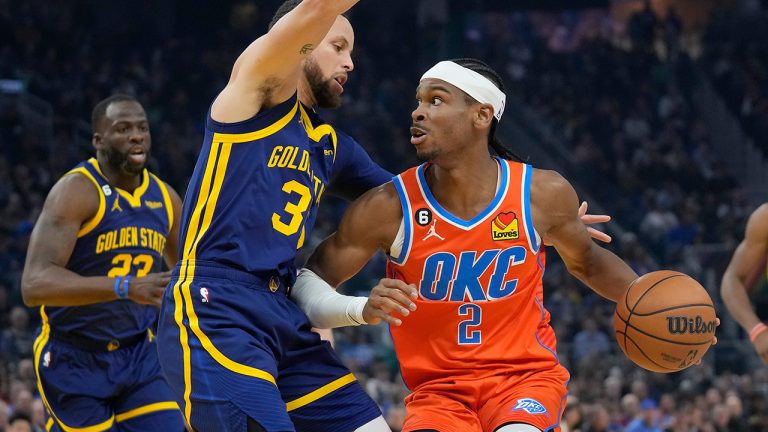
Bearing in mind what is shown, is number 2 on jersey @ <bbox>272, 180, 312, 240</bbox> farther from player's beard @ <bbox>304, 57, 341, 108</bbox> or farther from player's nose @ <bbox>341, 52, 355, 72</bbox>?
player's nose @ <bbox>341, 52, 355, 72</bbox>

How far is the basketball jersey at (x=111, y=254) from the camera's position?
5.57 meters

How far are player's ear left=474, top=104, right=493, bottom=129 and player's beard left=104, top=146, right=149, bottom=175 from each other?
2.00 m

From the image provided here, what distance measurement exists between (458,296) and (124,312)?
6.74 ft

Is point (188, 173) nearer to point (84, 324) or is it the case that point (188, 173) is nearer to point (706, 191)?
point (706, 191)

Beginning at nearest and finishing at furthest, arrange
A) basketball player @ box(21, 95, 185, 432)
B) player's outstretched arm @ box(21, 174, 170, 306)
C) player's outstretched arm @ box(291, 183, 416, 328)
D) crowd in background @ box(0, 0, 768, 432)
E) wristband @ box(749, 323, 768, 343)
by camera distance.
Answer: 1. player's outstretched arm @ box(291, 183, 416, 328)
2. player's outstretched arm @ box(21, 174, 170, 306)
3. basketball player @ box(21, 95, 185, 432)
4. wristband @ box(749, 323, 768, 343)
5. crowd in background @ box(0, 0, 768, 432)

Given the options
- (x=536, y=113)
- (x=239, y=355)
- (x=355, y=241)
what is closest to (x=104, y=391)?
(x=355, y=241)

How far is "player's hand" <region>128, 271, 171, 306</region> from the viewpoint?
4.89m

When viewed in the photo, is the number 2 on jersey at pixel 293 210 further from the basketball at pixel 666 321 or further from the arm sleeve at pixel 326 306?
the basketball at pixel 666 321

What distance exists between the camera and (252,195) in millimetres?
3922

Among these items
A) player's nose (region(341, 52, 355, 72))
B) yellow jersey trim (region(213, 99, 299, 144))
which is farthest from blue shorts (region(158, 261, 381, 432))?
player's nose (region(341, 52, 355, 72))

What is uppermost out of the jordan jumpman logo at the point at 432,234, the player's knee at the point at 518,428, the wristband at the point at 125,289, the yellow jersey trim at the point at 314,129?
the yellow jersey trim at the point at 314,129

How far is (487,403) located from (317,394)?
0.68 meters

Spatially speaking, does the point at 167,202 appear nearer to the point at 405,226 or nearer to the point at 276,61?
the point at 405,226

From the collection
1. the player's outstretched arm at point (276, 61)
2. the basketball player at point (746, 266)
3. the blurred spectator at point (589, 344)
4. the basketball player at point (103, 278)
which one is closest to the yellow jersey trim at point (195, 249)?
the player's outstretched arm at point (276, 61)
